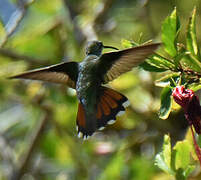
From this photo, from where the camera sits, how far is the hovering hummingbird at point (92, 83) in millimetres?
1209

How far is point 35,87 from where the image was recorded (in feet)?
7.93

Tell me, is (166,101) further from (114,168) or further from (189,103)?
(114,168)

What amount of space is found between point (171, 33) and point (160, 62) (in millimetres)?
81

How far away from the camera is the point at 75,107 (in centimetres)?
227

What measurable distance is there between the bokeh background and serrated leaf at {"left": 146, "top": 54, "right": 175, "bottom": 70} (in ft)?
3.07

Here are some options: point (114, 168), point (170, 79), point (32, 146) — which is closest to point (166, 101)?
point (170, 79)

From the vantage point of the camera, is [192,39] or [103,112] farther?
[103,112]

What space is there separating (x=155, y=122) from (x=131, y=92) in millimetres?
230

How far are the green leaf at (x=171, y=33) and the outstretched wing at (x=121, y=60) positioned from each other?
12cm

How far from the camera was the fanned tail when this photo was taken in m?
1.27

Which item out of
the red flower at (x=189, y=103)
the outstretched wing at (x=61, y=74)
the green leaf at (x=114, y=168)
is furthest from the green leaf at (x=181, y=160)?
the green leaf at (x=114, y=168)

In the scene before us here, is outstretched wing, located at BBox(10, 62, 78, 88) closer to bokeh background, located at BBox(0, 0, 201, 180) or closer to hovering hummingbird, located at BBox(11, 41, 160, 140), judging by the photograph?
hovering hummingbird, located at BBox(11, 41, 160, 140)

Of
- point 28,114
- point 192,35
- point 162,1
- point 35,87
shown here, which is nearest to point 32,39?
point 35,87

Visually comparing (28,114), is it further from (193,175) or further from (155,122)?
(193,175)
